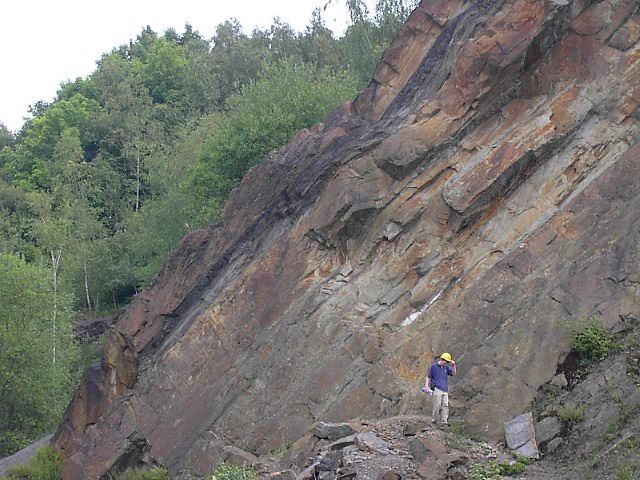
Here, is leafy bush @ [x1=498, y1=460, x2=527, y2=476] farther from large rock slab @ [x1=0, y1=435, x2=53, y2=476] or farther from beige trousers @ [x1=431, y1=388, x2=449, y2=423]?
large rock slab @ [x1=0, y1=435, x2=53, y2=476]

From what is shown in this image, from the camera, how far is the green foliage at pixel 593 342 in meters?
13.4

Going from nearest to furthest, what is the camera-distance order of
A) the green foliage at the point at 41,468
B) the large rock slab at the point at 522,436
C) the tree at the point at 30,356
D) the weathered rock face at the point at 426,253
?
the large rock slab at the point at 522,436, the weathered rock face at the point at 426,253, the green foliage at the point at 41,468, the tree at the point at 30,356

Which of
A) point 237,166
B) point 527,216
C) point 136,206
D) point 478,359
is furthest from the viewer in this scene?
point 136,206

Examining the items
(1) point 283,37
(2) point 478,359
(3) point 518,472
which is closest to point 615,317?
(2) point 478,359

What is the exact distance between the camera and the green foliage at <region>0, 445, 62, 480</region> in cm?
2045

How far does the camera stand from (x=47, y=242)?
4031 cm

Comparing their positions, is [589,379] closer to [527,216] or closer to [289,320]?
[527,216]

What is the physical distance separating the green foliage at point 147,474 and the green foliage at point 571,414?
862 cm

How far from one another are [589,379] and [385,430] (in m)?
3.27

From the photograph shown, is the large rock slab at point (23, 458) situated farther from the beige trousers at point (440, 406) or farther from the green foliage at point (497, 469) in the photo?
the green foliage at point (497, 469)

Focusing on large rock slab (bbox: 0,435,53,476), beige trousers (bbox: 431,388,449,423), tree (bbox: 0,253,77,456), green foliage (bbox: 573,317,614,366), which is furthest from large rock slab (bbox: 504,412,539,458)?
tree (bbox: 0,253,77,456)

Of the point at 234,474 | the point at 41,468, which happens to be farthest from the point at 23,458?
the point at 234,474

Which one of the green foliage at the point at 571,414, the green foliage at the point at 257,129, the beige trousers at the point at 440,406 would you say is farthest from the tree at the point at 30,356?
the green foliage at the point at 571,414

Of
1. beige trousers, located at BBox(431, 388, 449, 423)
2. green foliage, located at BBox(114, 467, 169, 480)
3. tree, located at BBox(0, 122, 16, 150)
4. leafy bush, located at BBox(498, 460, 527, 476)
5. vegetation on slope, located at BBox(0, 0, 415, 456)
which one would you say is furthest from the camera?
tree, located at BBox(0, 122, 16, 150)
